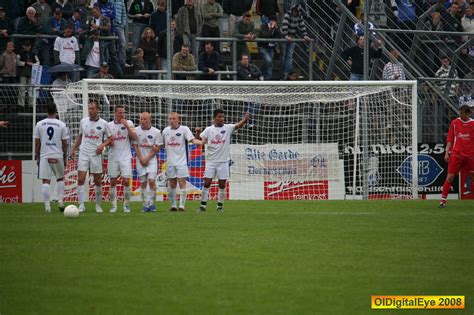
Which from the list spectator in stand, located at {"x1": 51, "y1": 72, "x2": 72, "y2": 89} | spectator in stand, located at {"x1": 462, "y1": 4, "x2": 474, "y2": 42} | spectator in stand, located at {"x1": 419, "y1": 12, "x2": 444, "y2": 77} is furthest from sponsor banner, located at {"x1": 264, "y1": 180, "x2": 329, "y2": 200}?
→ spectator in stand, located at {"x1": 462, "y1": 4, "x2": 474, "y2": 42}

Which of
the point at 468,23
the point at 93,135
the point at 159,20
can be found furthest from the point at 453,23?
the point at 93,135

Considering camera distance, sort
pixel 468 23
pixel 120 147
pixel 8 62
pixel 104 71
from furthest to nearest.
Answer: pixel 468 23 → pixel 104 71 → pixel 8 62 → pixel 120 147

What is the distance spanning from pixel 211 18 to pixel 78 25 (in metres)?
4.13

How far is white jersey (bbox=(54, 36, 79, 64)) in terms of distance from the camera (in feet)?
94.7

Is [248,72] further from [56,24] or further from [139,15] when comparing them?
[56,24]

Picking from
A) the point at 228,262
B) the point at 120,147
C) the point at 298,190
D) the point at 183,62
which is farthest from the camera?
the point at 183,62

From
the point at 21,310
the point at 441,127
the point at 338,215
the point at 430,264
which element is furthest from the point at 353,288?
the point at 441,127

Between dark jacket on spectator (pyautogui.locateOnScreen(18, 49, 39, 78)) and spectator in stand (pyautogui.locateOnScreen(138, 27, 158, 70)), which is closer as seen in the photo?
dark jacket on spectator (pyautogui.locateOnScreen(18, 49, 39, 78))

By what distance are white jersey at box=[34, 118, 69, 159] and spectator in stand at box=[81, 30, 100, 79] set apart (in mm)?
8561

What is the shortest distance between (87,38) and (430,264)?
60.1 feet

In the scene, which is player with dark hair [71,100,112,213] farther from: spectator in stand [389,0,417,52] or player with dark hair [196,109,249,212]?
spectator in stand [389,0,417,52]

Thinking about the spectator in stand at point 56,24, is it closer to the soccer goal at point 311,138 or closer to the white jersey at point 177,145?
the soccer goal at point 311,138

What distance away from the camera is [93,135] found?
21.5 m

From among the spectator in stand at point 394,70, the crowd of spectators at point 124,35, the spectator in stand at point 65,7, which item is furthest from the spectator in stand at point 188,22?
the spectator in stand at point 394,70
